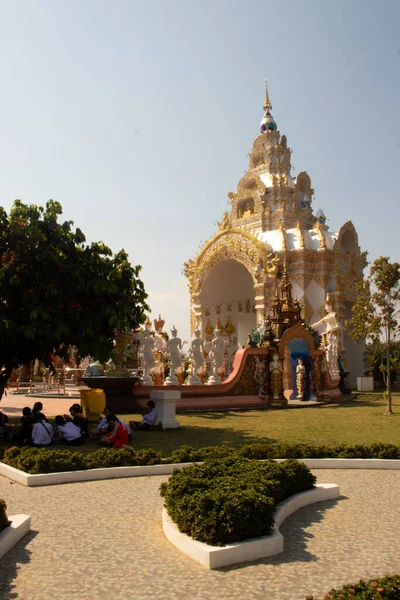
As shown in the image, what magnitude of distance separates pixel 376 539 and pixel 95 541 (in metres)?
2.56

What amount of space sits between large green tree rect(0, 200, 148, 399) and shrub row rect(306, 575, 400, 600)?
851 centimetres

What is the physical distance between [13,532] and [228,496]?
1913 mm

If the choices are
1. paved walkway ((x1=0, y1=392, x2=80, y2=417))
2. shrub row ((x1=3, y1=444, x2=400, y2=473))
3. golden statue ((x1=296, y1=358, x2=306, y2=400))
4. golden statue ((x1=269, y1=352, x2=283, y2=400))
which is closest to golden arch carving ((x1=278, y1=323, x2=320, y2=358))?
golden statue ((x1=269, y1=352, x2=283, y2=400))

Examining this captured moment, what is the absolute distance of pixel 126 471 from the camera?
7.65 m

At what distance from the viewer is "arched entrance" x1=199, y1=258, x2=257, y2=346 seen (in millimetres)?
34156

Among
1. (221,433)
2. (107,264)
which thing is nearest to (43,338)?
(107,264)

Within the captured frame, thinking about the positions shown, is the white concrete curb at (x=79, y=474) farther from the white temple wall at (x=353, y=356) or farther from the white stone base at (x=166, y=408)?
the white temple wall at (x=353, y=356)

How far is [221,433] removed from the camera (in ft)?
38.8

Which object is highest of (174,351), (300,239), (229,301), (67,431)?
(300,239)

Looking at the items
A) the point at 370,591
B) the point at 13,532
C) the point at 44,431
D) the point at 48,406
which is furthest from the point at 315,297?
the point at 370,591

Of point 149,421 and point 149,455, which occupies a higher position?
point 149,421

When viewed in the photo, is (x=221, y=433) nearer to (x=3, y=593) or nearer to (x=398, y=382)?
(x=3, y=593)

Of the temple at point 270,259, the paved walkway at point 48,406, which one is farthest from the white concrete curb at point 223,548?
the temple at point 270,259

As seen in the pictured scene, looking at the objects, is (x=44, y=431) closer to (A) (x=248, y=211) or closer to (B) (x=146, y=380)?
(B) (x=146, y=380)
